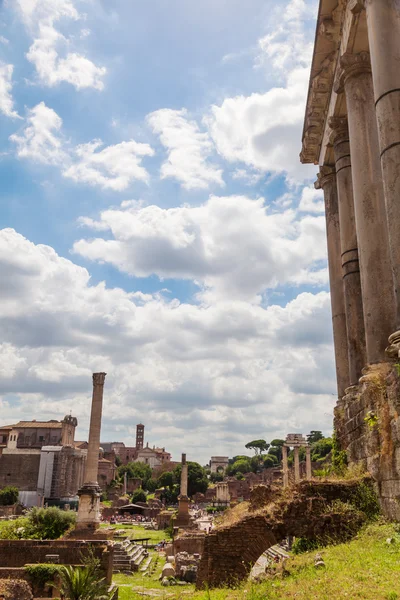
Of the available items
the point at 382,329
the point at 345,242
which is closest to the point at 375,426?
the point at 382,329

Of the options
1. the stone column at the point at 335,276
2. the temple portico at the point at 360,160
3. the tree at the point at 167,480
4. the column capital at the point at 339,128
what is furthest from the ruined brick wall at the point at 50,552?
the tree at the point at 167,480

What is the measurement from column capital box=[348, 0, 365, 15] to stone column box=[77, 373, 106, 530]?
970 inches

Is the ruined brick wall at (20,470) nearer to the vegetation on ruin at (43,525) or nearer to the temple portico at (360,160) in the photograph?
the vegetation on ruin at (43,525)

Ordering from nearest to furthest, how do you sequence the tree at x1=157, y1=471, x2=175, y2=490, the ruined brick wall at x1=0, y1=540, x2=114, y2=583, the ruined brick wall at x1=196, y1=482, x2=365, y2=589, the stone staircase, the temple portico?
the ruined brick wall at x1=196, y1=482, x2=365, y2=589 → the temple portico → the ruined brick wall at x1=0, y1=540, x2=114, y2=583 → the stone staircase → the tree at x1=157, y1=471, x2=175, y2=490

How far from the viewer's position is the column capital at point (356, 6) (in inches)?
403

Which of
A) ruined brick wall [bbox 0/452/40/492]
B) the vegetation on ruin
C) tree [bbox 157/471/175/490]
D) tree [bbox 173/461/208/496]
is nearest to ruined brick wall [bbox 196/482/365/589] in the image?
the vegetation on ruin

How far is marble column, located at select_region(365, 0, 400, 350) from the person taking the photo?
795 centimetres

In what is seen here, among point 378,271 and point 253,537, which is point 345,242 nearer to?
point 378,271

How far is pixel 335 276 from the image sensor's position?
1408cm

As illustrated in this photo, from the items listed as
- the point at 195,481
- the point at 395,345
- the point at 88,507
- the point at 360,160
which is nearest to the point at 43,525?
the point at 88,507

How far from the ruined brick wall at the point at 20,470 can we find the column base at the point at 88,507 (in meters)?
64.9

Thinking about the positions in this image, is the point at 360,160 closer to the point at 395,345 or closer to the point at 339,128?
the point at 339,128

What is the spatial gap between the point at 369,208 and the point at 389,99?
209cm

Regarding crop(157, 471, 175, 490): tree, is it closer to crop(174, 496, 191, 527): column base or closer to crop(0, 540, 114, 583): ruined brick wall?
crop(174, 496, 191, 527): column base
